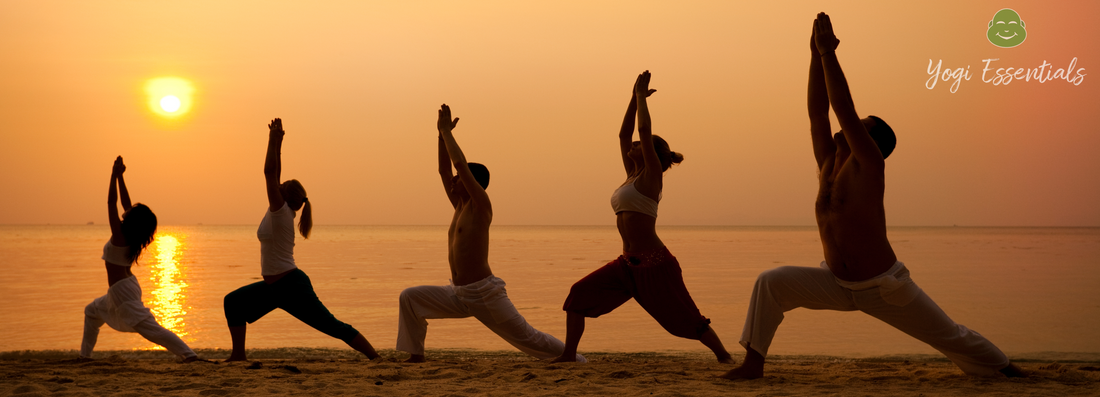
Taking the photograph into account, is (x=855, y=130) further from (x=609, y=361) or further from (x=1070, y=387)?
(x=609, y=361)

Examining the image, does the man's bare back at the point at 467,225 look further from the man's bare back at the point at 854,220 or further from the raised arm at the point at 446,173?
the man's bare back at the point at 854,220

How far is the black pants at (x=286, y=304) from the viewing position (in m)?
6.95

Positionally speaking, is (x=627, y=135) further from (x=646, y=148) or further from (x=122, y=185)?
(x=122, y=185)

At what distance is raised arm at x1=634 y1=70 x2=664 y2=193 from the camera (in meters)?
6.31

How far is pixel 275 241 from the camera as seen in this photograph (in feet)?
23.1

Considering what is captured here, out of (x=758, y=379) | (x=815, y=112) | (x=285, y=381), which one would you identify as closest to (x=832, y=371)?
(x=758, y=379)

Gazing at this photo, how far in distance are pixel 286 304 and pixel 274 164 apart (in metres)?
1.26

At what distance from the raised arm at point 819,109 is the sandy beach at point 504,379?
1.57 meters

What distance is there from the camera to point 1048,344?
8.90m

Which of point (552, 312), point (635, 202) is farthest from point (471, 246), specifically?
point (552, 312)

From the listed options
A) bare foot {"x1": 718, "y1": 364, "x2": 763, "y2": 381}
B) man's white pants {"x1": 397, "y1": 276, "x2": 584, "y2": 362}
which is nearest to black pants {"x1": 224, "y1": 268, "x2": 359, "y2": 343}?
man's white pants {"x1": 397, "y1": 276, "x2": 584, "y2": 362}

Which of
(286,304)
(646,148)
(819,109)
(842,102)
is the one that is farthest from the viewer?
(286,304)

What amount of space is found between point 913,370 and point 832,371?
60 centimetres

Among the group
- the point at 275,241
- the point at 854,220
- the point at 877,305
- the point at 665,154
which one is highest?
the point at 665,154
